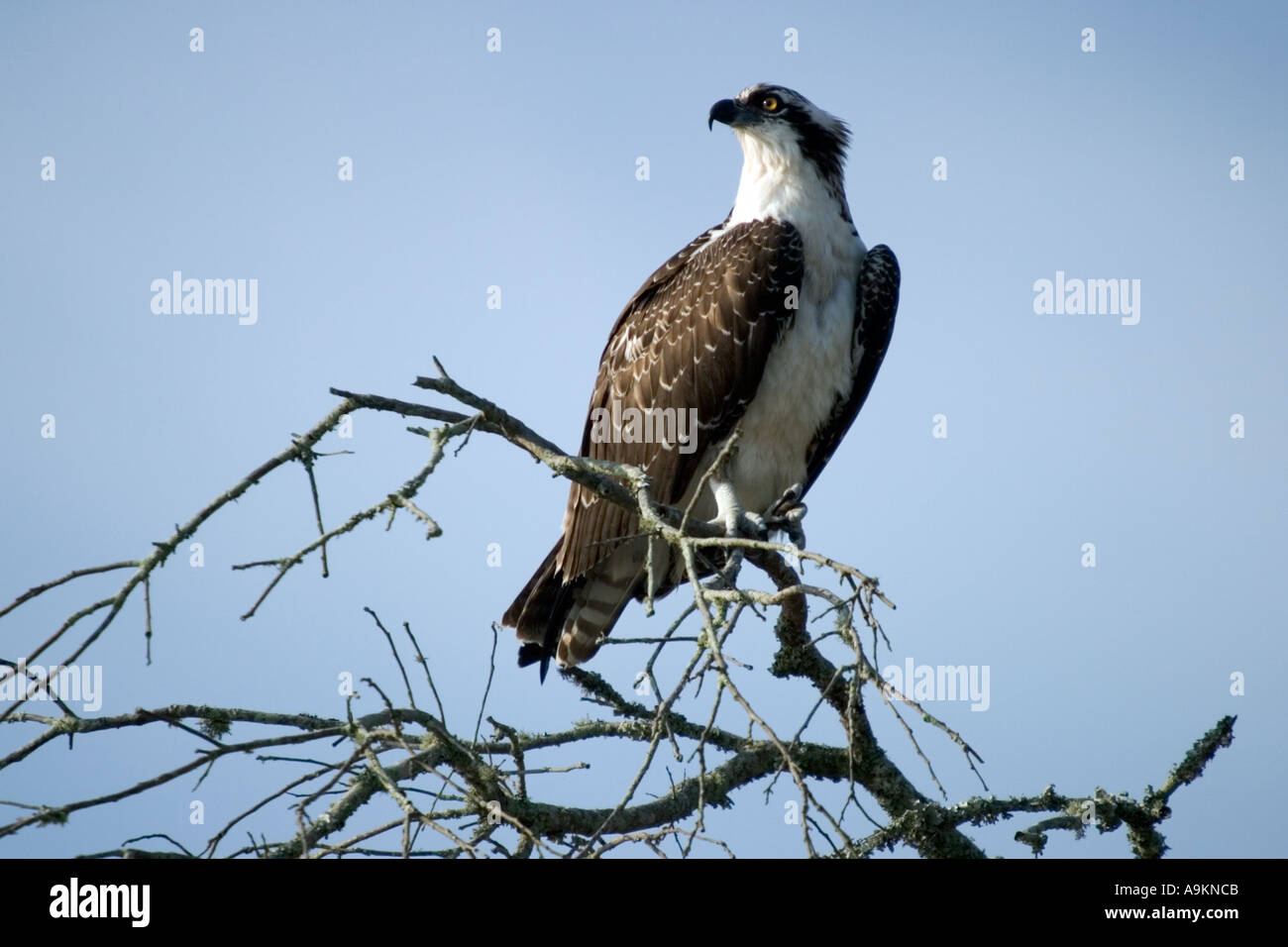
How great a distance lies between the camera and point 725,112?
27.0 feet

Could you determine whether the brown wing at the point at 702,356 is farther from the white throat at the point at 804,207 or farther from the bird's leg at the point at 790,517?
the bird's leg at the point at 790,517

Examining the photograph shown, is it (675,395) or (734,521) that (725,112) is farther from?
(734,521)

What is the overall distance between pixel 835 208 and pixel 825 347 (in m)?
1.00

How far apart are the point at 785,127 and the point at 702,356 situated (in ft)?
5.46

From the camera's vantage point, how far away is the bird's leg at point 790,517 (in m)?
7.06

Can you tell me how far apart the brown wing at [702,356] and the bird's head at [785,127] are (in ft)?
2.19

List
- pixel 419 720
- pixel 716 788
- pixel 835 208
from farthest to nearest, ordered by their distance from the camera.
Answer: pixel 835 208 → pixel 716 788 → pixel 419 720

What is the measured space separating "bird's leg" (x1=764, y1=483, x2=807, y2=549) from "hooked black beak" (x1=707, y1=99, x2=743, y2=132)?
2304 mm

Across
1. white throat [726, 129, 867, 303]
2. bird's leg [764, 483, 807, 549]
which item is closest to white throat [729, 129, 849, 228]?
white throat [726, 129, 867, 303]

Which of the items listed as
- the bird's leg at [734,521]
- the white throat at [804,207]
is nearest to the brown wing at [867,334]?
the white throat at [804,207]

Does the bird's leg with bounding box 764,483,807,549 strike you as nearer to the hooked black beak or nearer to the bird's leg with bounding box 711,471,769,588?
the bird's leg with bounding box 711,471,769,588
